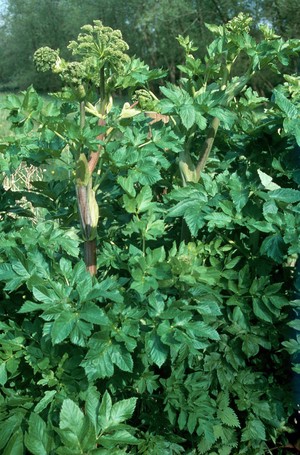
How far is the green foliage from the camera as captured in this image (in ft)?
4.97

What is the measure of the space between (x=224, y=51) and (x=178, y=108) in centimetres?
29

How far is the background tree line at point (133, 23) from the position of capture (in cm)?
2030

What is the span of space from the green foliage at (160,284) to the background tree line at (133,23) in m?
13.9

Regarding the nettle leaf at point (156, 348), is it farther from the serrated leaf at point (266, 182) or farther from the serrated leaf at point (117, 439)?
the serrated leaf at point (266, 182)

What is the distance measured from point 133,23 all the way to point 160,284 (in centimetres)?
2629

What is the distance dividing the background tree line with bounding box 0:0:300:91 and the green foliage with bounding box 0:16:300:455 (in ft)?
45.7

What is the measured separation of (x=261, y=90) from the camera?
800 inches

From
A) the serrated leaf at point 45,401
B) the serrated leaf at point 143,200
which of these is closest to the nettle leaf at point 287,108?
the serrated leaf at point 143,200

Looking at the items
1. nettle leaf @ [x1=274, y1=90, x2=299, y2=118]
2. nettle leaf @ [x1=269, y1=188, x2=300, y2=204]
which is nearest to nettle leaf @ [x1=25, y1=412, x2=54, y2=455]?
nettle leaf @ [x1=269, y1=188, x2=300, y2=204]

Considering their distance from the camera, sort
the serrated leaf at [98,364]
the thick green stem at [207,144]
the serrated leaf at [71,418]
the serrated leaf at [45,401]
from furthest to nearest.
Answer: the thick green stem at [207,144] < the serrated leaf at [45,401] < the serrated leaf at [98,364] < the serrated leaf at [71,418]

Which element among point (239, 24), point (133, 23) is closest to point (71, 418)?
point (239, 24)

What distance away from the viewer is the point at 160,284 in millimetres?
1625

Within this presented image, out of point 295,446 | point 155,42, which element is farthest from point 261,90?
point 295,446

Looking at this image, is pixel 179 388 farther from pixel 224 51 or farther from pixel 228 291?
pixel 224 51
